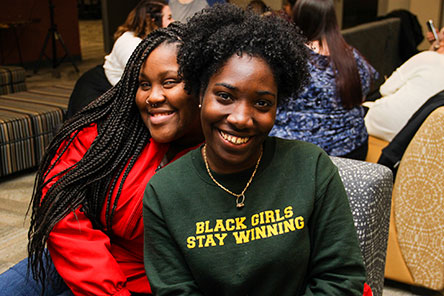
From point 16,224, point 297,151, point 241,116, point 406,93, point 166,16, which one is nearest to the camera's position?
point 241,116

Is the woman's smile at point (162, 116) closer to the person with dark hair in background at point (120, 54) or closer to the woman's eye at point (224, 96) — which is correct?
the woman's eye at point (224, 96)

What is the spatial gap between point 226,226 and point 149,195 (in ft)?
0.66

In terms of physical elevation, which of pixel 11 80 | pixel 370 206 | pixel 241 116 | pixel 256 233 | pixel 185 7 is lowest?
pixel 11 80

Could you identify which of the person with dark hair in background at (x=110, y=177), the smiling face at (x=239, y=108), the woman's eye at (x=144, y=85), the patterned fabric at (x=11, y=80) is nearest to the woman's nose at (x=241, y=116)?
the smiling face at (x=239, y=108)

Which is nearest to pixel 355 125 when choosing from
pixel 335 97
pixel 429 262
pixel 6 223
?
pixel 335 97

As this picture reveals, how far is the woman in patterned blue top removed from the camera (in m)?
2.63

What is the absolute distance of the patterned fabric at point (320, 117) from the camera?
103 inches

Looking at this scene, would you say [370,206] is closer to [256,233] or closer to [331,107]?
[256,233]

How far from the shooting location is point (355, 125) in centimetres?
274

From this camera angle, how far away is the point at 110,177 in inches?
60.2

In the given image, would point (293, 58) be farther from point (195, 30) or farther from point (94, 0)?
point (94, 0)

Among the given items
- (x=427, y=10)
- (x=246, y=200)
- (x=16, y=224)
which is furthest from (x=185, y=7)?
(x=427, y=10)

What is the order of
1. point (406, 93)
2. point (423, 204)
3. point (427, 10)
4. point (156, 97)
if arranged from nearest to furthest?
point (156, 97) < point (423, 204) < point (406, 93) < point (427, 10)

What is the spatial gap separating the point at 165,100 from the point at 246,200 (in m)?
0.44
